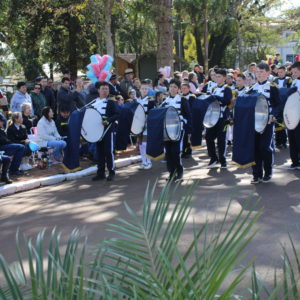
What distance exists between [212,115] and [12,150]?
3947 millimetres

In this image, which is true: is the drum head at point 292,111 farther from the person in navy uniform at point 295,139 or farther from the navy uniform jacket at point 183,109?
the navy uniform jacket at point 183,109

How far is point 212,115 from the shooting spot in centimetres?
1091

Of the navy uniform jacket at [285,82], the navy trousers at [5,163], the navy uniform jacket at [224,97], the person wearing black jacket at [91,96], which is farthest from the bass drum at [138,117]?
the navy uniform jacket at [285,82]

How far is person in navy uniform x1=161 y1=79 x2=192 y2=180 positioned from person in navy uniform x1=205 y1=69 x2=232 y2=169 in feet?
3.68

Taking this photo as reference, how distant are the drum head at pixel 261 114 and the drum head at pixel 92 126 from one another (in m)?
2.90

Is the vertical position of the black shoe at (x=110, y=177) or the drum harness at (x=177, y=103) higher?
the drum harness at (x=177, y=103)

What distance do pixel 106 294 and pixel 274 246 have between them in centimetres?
452

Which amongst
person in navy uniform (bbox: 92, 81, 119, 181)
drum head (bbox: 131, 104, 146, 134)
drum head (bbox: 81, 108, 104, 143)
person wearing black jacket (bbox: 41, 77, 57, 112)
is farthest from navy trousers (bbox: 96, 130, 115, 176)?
person wearing black jacket (bbox: 41, 77, 57, 112)

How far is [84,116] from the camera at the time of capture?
10.4 metres

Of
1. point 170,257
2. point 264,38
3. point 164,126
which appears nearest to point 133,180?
point 164,126

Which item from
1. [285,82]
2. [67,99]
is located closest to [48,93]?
[67,99]

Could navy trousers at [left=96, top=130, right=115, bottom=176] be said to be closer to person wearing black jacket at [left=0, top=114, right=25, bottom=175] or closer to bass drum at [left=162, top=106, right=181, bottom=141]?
bass drum at [left=162, top=106, right=181, bottom=141]

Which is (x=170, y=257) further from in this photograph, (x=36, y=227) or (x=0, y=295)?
(x=36, y=227)

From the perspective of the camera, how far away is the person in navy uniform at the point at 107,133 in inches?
407
